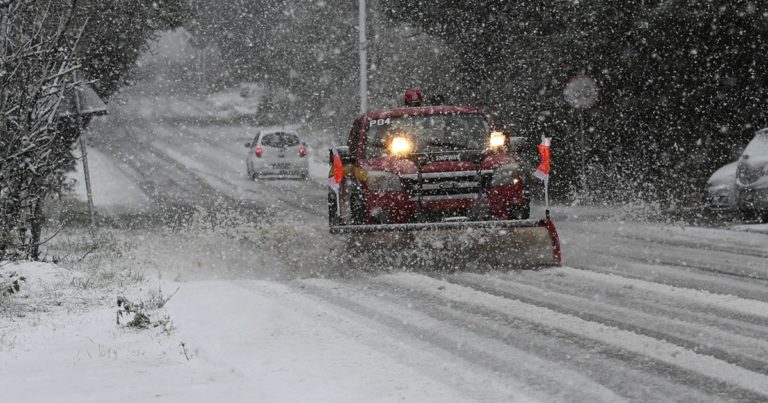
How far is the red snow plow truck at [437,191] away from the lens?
398 inches

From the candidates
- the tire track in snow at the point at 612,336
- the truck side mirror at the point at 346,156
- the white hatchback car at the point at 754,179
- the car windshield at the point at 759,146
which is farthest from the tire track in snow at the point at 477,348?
the car windshield at the point at 759,146

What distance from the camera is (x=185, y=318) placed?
7.61m

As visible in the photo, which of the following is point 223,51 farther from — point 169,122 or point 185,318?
point 185,318

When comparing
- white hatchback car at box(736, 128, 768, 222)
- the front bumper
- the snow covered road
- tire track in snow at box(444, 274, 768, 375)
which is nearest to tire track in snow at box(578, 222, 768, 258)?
the snow covered road

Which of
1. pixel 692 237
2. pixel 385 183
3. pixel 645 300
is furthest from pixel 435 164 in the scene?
pixel 692 237

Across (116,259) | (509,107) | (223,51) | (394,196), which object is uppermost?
(223,51)

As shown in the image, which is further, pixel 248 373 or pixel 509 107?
pixel 509 107

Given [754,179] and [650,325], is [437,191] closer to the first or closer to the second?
[650,325]

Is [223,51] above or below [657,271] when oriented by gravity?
above

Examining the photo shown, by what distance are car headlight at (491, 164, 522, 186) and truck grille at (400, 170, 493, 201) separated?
30cm

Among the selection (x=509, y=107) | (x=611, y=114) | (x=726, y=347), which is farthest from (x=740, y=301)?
(x=509, y=107)

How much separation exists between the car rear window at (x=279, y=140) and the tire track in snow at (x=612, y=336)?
2160 centimetres

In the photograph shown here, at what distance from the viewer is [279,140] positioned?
3097 cm

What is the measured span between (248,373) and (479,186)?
5376 millimetres
